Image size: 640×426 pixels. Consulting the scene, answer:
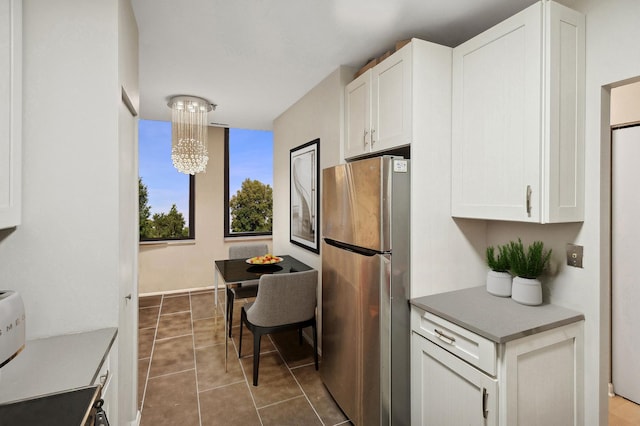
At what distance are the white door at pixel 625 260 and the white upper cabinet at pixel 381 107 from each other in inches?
58.4

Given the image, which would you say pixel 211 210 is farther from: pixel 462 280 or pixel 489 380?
pixel 489 380

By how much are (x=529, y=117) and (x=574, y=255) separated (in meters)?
0.76

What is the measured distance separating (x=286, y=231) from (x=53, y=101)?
277 centimetres

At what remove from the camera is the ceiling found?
5.75 feet

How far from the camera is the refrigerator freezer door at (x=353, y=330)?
174 centimetres

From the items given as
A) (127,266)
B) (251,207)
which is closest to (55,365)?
(127,266)

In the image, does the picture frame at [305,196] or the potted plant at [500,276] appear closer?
the potted plant at [500,276]

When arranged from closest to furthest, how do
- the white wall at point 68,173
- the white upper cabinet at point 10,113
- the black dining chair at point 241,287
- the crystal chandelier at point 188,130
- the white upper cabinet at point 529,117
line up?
the white upper cabinet at point 10,113 → the white wall at point 68,173 → the white upper cabinet at point 529,117 → the black dining chair at point 241,287 → the crystal chandelier at point 188,130

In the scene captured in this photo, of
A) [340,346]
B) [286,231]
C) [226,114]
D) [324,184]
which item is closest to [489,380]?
[340,346]

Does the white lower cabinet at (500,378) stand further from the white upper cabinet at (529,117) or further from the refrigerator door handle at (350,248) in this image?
the white upper cabinet at (529,117)

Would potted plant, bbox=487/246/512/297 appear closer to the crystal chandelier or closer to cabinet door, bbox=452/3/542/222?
cabinet door, bbox=452/3/542/222

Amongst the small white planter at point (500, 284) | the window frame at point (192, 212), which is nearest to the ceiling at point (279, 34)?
the small white planter at point (500, 284)

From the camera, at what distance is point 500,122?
1594mm

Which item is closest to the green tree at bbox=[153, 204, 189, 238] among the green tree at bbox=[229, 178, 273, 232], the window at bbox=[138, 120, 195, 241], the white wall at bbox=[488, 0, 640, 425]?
the window at bbox=[138, 120, 195, 241]
